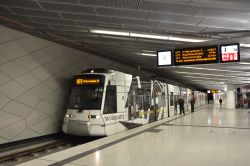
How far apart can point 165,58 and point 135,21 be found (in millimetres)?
3567

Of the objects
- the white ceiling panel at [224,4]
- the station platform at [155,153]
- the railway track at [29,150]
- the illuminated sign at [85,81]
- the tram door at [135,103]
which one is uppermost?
the white ceiling panel at [224,4]

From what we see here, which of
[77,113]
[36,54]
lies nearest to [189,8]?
[77,113]

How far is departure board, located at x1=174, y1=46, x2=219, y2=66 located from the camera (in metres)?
9.63

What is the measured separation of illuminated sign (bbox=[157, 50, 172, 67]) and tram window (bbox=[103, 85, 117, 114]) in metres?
2.25

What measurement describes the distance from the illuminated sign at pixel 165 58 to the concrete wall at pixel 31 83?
4.55 meters

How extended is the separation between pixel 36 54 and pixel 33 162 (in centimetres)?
592

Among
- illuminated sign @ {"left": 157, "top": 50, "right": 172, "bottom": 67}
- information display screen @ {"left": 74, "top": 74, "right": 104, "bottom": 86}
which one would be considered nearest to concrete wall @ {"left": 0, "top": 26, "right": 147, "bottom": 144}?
information display screen @ {"left": 74, "top": 74, "right": 104, "bottom": 86}

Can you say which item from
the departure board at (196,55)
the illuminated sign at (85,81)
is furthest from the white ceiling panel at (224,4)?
the illuminated sign at (85,81)

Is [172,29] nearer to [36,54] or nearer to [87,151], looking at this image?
[87,151]

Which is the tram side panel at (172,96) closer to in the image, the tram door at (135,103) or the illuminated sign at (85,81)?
the tram door at (135,103)

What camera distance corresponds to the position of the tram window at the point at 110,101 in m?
10.2

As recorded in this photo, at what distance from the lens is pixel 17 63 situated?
9.62 metres

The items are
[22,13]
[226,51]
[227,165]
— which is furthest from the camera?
[226,51]

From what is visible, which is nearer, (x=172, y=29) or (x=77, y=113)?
(x=172, y=29)
